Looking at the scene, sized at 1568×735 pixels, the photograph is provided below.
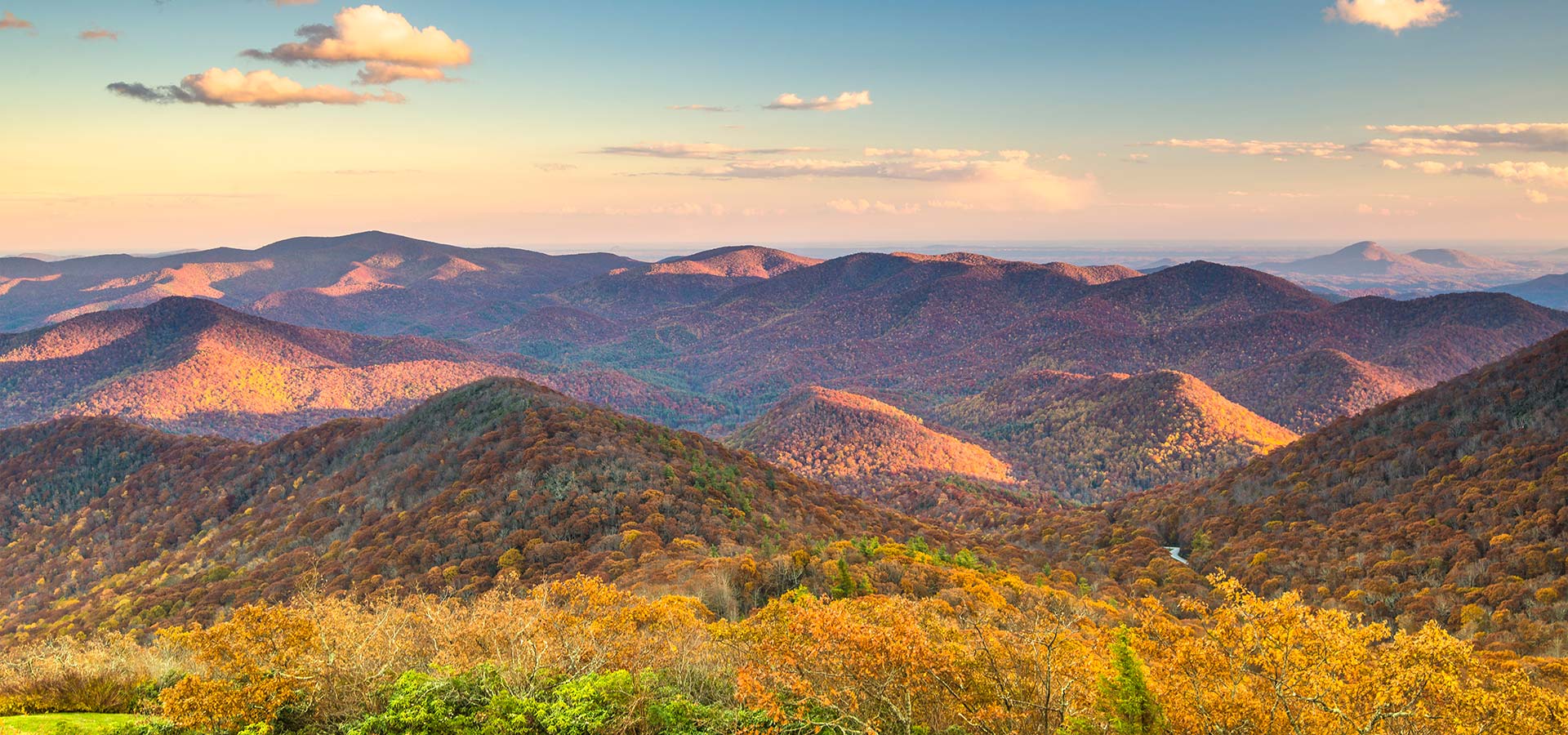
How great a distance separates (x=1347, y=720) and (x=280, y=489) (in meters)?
88.8

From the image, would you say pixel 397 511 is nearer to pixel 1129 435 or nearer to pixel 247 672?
pixel 247 672

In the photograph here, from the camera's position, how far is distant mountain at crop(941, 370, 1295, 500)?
13125 cm

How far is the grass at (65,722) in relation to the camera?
15523mm

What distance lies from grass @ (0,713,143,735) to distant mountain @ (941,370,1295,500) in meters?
134

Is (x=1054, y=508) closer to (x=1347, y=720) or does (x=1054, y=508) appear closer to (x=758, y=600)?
(x=758, y=600)

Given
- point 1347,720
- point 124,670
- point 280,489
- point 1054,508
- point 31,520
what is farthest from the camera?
point 1054,508

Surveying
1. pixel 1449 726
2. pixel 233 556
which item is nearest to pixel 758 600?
pixel 1449 726

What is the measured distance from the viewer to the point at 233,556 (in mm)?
61562

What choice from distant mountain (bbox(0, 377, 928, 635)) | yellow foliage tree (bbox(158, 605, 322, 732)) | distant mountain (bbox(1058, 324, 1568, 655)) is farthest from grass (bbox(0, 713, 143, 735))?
distant mountain (bbox(1058, 324, 1568, 655))

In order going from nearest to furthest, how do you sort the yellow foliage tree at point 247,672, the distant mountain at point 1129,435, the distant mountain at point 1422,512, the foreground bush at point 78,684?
the yellow foliage tree at point 247,672
the foreground bush at point 78,684
the distant mountain at point 1422,512
the distant mountain at point 1129,435

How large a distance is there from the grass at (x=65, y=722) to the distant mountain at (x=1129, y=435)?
134 meters

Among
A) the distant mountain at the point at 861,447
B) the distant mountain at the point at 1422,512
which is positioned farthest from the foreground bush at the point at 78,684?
the distant mountain at the point at 861,447

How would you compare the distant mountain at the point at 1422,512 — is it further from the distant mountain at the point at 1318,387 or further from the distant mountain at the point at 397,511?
the distant mountain at the point at 1318,387

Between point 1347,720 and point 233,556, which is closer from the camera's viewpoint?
point 1347,720
